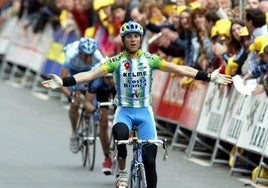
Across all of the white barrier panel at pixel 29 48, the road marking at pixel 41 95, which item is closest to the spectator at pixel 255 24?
the road marking at pixel 41 95

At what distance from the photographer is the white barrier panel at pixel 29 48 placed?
29023 millimetres

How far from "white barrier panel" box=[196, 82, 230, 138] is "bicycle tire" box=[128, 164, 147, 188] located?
5893 mm

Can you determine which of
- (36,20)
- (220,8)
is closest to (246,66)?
(220,8)

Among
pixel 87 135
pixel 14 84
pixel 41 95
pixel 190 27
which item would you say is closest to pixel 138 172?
pixel 87 135

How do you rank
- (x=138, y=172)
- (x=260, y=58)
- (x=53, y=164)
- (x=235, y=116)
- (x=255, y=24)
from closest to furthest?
1. (x=138, y=172)
2. (x=260, y=58)
3. (x=53, y=164)
4. (x=255, y=24)
5. (x=235, y=116)

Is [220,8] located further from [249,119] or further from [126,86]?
[126,86]

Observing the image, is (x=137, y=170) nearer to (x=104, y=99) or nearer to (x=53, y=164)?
(x=104, y=99)

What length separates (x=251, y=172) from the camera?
58.5ft

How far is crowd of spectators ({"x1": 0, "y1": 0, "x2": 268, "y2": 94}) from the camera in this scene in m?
18.1

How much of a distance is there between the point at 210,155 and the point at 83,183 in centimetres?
419

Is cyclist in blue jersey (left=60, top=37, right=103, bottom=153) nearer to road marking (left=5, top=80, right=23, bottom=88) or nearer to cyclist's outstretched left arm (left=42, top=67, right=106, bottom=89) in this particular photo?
cyclist's outstretched left arm (left=42, top=67, right=106, bottom=89)

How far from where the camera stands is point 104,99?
1711 centimetres

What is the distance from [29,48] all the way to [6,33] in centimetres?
239

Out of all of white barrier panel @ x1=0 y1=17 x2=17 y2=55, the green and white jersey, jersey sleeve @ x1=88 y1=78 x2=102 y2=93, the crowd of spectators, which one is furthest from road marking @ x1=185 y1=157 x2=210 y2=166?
white barrier panel @ x1=0 y1=17 x2=17 y2=55
